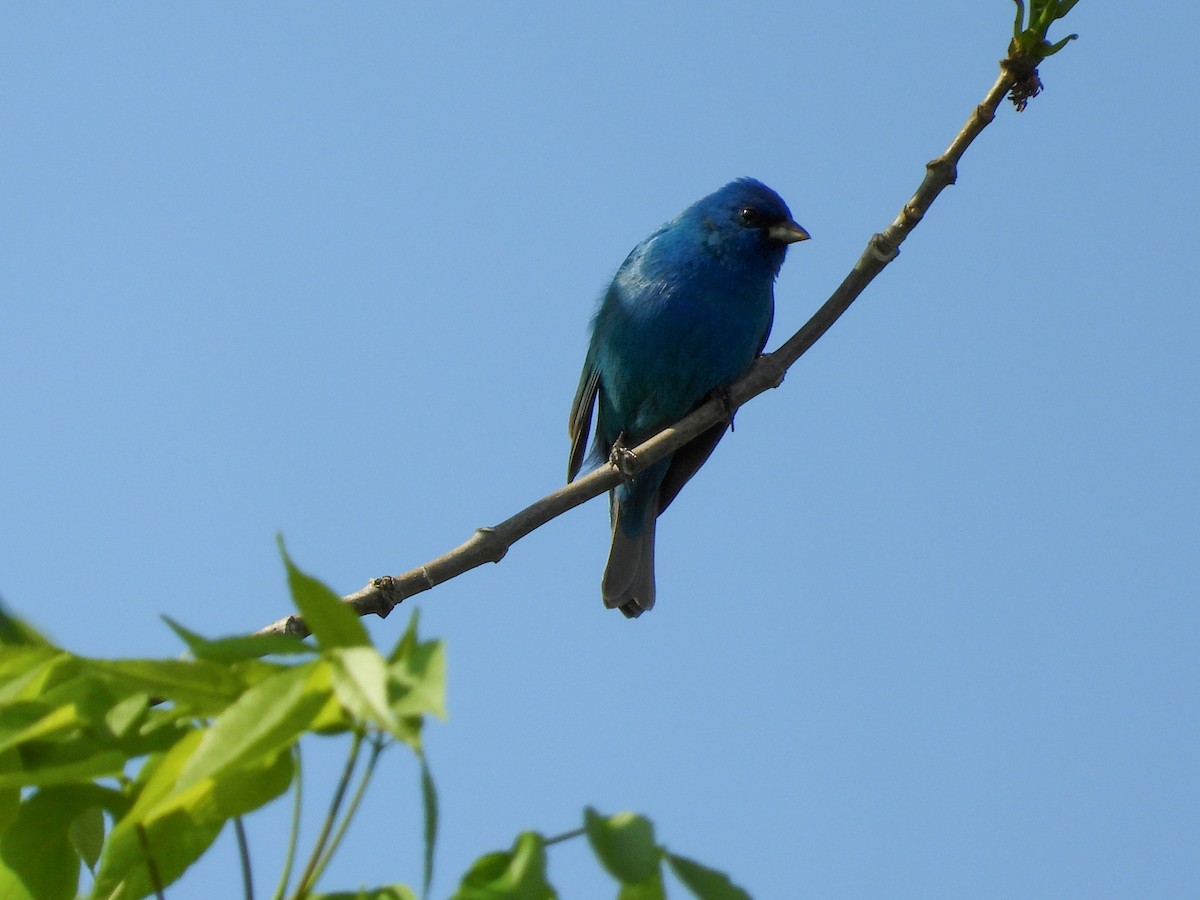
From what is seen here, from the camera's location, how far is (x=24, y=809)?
5.88ft

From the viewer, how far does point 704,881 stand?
1.58m

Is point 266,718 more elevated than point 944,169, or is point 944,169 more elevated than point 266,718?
point 944,169

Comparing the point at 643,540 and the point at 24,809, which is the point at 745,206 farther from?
the point at 24,809

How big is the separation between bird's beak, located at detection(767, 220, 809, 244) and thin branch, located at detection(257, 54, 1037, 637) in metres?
3.40

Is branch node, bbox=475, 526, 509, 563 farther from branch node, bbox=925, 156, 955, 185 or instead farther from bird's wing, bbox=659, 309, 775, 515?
bird's wing, bbox=659, 309, 775, 515

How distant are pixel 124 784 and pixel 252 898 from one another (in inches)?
12.8

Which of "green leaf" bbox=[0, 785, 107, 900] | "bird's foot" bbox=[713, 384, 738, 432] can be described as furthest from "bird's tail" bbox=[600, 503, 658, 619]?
"green leaf" bbox=[0, 785, 107, 900]

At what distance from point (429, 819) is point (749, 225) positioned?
7593 millimetres

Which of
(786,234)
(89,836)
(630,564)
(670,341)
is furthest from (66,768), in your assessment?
(786,234)

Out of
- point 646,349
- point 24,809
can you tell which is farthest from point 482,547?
point 646,349

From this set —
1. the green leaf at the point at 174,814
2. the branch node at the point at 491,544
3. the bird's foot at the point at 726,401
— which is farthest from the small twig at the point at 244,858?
the bird's foot at the point at 726,401

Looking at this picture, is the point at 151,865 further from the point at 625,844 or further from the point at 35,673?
the point at 625,844

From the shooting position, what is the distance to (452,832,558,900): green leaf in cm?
149

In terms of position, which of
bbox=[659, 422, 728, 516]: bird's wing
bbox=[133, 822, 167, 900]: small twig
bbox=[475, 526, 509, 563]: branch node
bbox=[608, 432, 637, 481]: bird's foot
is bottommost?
bbox=[133, 822, 167, 900]: small twig
